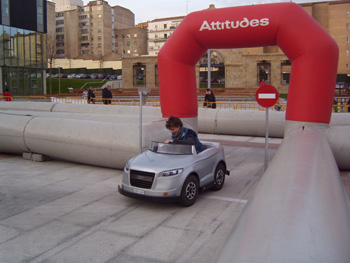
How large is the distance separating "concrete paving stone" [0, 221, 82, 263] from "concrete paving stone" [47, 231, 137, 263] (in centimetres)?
34

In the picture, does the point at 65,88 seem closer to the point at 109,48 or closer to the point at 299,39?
the point at 109,48

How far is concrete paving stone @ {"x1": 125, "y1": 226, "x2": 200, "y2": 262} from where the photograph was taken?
5.29 meters

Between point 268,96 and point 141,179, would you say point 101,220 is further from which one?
point 268,96

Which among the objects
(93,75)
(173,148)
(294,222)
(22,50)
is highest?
(22,50)

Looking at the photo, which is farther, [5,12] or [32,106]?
[5,12]

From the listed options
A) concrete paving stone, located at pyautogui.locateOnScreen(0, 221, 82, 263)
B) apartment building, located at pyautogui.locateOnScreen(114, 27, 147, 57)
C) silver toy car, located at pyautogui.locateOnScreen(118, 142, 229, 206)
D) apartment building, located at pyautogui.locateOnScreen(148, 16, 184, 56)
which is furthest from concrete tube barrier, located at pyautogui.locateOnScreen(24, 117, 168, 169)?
apartment building, located at pyautogui.locateOnScreen(114, 27, 147, 57)

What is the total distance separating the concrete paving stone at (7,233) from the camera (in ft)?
19.4

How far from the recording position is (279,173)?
5309 millimetres

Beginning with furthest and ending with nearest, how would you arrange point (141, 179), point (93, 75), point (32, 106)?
point (93, 75)
point (32, 106)
point (141, 179)

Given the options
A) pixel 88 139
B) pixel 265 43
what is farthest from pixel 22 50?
pixel 265 43

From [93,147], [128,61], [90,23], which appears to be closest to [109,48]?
[90,23]

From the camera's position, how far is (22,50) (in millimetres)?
41469

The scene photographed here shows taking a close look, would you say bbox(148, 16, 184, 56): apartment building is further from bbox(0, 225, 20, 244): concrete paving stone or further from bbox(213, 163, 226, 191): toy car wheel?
bbox(0, 225, 20, 244): concrete paving stone

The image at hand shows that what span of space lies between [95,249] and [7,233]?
172cm
